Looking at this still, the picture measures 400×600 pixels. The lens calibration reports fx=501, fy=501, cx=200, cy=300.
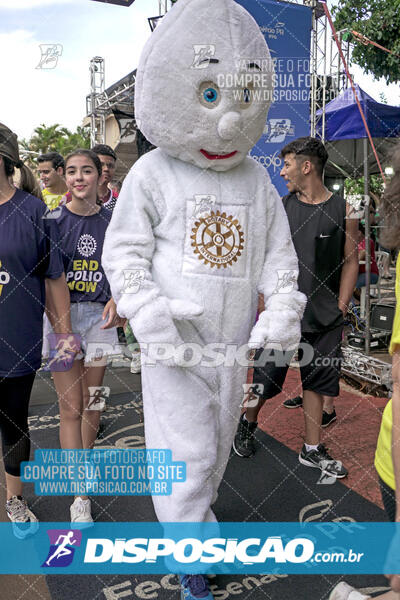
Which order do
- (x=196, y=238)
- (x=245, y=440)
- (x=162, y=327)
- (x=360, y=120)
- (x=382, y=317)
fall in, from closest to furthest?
(x=162, y=327) < (x=196, y=238) < (x=245, y=440) < (x=360, y=120) < (x=382, y=317)

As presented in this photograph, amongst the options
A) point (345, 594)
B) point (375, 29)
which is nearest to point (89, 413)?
point (345, 594)

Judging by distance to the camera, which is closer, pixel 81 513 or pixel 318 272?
pixel 81 513

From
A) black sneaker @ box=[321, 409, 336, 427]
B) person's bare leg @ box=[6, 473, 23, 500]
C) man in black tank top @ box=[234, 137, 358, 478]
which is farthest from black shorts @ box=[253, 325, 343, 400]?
person's bare leg @ box=[6, 473, 23, 500]

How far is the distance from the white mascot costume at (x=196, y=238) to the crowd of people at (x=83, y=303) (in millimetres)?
457

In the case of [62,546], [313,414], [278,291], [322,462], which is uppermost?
[278,291]

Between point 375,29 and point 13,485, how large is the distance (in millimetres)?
8484

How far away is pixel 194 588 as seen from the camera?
1.68 meters

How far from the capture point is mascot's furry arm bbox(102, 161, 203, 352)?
154 centimetres

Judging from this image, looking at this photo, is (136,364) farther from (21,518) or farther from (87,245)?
(21,518)

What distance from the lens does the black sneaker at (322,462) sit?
2512 millimetres

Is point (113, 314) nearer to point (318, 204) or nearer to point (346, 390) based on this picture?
point (318, 204)

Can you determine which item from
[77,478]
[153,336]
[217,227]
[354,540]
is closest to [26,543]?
[77,478]

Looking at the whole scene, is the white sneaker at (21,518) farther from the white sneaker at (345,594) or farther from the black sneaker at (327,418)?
the black sneaker at (327,418)

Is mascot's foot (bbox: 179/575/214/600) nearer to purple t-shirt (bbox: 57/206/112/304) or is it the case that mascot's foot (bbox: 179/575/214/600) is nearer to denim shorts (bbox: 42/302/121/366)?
denim shorts (bbox: 42/302/121/366)
